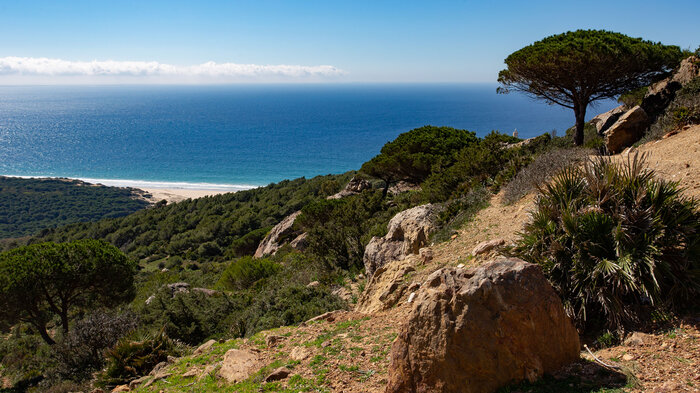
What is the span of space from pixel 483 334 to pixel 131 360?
833 centimetres

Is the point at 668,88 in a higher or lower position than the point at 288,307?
higher

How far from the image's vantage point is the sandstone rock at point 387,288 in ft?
27.0

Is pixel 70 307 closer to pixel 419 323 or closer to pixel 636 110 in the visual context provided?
pixel 419 323

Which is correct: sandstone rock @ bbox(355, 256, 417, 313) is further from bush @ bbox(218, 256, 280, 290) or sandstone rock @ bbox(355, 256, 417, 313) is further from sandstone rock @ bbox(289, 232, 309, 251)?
sandstone rock @ bbox(289, 232, 309, 251)

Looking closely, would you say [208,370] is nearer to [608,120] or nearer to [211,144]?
[608,120]

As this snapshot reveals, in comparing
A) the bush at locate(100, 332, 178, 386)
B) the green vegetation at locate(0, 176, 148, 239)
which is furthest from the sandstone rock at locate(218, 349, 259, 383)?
the green vegetation at locate(0, 176, 148, 239)

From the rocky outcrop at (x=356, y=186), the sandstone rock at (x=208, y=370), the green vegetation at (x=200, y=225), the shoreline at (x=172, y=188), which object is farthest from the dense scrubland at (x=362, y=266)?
the shoreline at (x=172, y=188)

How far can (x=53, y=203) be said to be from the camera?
6512 cm

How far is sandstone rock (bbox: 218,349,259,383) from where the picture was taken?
6551 millimetres

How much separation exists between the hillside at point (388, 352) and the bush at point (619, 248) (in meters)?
0.40

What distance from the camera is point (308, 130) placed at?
496ft

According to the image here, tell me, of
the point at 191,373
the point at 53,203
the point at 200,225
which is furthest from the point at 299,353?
the point at 53,203

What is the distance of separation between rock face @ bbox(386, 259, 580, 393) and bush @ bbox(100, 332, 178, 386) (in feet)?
23.4

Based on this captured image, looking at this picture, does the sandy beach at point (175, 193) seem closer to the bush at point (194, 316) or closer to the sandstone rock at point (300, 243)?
the sandstone rock at point (300, 243)
